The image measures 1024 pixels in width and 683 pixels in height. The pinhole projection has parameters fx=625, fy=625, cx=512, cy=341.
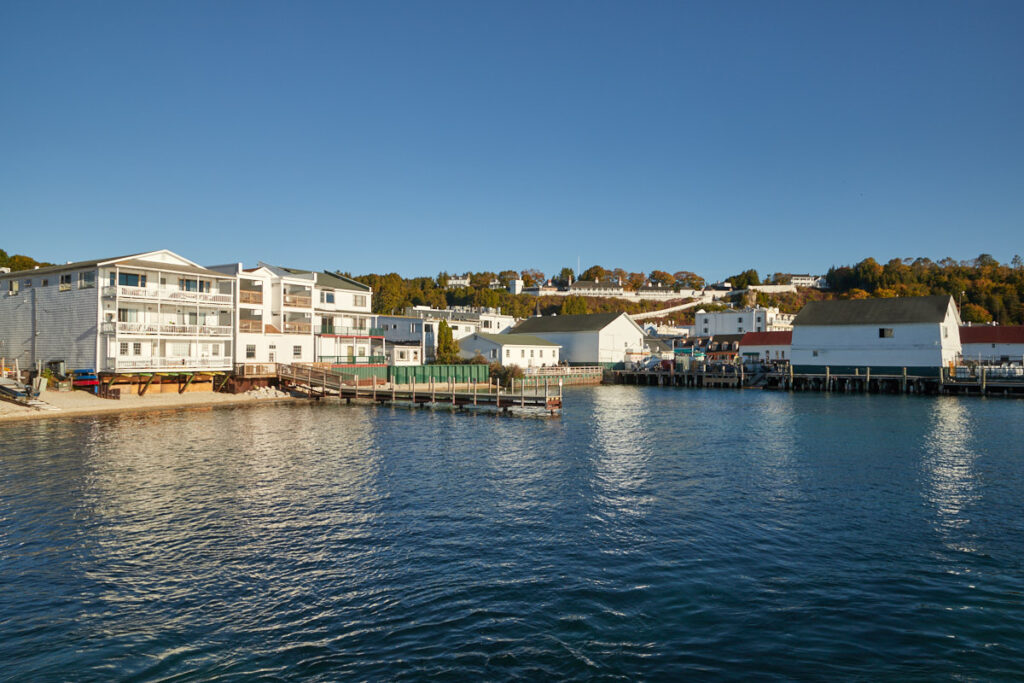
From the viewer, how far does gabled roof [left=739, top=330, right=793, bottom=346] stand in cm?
10375

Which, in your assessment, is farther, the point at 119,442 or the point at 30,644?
the point at 119,442

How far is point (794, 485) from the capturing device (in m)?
23.4

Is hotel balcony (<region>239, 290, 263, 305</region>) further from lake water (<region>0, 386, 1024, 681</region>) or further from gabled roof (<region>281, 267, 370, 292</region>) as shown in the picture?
lake water (<region>0, 386, 1024, 681</region>)

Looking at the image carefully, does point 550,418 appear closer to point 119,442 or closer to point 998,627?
point 119,442

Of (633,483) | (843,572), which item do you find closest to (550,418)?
(633,483)

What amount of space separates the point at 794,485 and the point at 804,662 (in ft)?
45.5

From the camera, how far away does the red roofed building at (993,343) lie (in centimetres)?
7694

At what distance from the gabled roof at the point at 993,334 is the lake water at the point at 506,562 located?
6049 cm

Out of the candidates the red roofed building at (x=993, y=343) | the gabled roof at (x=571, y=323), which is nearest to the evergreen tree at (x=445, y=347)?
the gabled roof at (x=571, y=323)

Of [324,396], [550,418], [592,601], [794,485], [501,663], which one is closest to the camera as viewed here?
[501,663]

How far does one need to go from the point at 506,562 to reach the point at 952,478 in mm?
19473

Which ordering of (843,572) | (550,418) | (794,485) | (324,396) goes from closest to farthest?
(843,572), (794,485), (550,418), (324,396)

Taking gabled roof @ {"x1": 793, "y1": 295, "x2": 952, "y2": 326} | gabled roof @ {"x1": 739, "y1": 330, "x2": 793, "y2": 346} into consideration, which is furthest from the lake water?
gabled roof @ {"x1": 739, "y1": 330, "x2": 793, "y2": 346}

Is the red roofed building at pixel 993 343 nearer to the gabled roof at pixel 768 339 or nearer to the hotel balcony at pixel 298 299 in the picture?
the gabled roof at pixel 768 339
